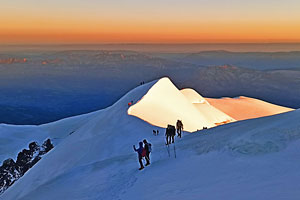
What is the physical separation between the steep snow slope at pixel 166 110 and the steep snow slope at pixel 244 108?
15.9 m

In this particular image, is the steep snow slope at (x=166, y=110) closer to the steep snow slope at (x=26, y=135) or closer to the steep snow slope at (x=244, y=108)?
the steep snow slope at (x=244, y=108)

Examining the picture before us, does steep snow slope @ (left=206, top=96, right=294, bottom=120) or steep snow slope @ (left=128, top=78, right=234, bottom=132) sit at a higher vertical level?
steep snow slope @ (left=128, top=78, right=234, bottom=132)

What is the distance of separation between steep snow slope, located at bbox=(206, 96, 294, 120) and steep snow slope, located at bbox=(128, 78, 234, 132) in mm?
15898

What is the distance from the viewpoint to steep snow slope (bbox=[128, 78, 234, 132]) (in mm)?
32722

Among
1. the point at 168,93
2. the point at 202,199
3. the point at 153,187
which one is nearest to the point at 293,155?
the point at 202,199

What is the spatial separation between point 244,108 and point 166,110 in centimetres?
4769

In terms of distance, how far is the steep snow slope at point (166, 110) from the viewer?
3272 centimetres

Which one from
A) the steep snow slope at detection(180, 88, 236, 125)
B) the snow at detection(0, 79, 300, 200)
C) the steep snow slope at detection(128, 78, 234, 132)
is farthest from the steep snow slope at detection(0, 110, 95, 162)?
the snow at detection(0, 79, 300, 200)

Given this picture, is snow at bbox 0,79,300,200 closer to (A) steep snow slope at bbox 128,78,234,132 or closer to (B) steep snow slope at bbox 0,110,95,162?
(A) steep snow slope at bbox 128,78,234,132

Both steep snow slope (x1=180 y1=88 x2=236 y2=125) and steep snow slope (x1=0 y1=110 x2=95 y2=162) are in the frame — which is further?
steep snow slope (x1=0 y1=110 x2=95 y2=162)

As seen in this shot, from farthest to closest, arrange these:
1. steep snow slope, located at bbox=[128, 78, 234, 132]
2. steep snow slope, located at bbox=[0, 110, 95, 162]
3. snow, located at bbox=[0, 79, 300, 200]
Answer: steep snow slope, located at bbox=[0, 110, 95, 162]
steep snow slope, located at bbox=[128, 78, 234, 132]
snow, located at bbox=[0, 79, 300, 200]

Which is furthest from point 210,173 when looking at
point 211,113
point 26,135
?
point 26,135

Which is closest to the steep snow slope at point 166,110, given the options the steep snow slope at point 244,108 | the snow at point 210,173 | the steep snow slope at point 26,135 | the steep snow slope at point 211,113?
the steep snow slope at point 211,113

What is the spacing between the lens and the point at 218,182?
8430 mm
